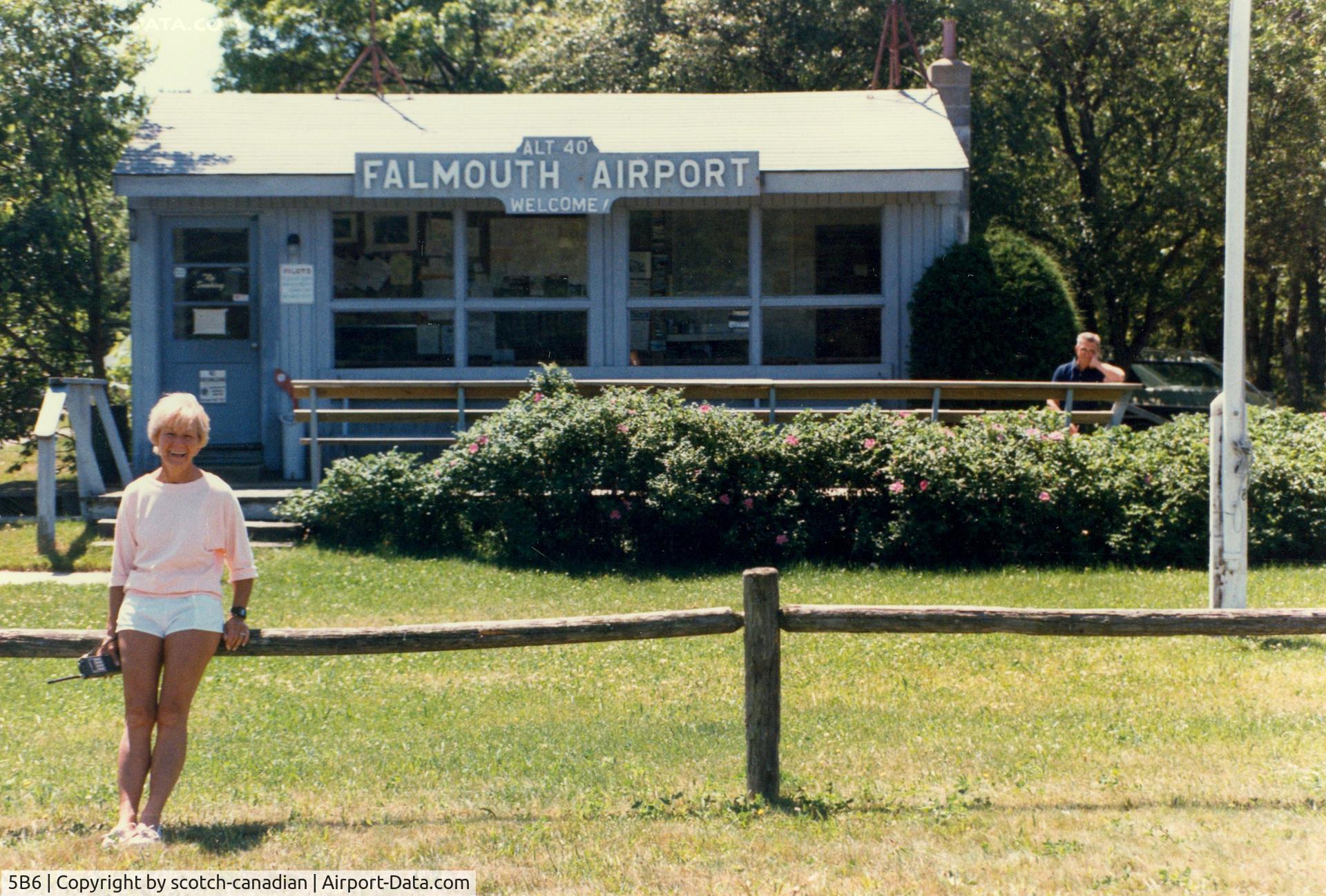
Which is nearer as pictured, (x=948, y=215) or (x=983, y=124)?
(x=948, y=215)

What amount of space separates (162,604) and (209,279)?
10015 millimetres

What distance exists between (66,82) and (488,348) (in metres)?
7.31

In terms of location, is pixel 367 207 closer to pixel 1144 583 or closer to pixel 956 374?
pixel 956 374

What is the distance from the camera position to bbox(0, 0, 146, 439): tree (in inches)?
678

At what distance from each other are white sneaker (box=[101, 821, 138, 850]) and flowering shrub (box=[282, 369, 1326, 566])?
6.25 metres

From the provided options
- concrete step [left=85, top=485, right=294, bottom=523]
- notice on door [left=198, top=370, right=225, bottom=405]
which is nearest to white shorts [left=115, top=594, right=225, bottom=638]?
concrete step [left=85, top=485, right=294, bottom=523]

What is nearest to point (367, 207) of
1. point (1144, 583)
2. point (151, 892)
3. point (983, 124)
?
point (1144, 583)

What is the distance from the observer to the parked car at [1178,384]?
22344 millimetres

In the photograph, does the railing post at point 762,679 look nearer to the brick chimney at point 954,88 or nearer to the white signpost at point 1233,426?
the white signpost at point 1233,426

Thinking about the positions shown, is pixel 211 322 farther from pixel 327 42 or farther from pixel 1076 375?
pixel 327 42

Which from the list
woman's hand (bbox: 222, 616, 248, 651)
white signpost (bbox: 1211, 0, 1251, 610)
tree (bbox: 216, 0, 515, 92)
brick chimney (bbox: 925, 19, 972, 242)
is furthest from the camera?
tree (bbox: 216, 0, 515, 92)

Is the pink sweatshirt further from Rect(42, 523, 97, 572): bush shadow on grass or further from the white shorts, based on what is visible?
Rect(42, 523, 97, 572): bush shadow on grass

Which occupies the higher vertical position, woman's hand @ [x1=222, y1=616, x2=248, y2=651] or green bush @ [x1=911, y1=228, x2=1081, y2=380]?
green bush @ [x1=911, y1=228, x2=1081, y2=380]

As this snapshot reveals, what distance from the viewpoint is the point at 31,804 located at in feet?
19.5
